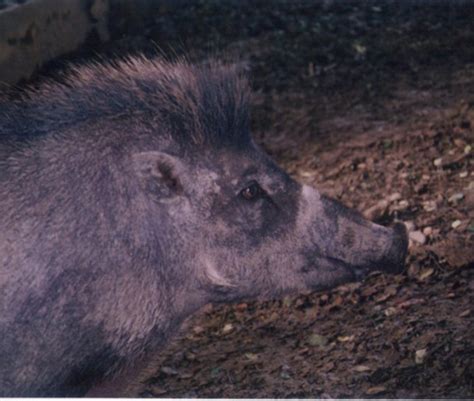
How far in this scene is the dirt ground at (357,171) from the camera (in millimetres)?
2373

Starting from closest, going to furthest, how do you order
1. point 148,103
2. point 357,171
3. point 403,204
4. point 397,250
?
point 148,103
point 397,250
point 403,204
point 357,171

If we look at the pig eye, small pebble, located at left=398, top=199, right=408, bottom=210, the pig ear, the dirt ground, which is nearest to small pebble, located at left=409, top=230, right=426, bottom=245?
the dirt ground

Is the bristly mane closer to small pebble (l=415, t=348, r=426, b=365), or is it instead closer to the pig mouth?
the pig mouth

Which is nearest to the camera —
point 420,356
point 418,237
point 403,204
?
point 420,356

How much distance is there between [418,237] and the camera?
272cm

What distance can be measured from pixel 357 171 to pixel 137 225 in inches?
53.5

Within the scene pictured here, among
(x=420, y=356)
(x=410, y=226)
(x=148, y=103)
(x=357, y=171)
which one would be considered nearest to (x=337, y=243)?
(x=420, y=356)

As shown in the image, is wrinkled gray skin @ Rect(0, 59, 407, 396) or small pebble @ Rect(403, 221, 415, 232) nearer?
wrinkled gray skin @ Rect(0, 59, 407, 396)

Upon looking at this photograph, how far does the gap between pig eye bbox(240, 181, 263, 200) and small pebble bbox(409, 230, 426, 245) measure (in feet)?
2.54

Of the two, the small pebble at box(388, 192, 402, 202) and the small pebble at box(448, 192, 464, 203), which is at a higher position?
the small pebble at box(448, 192, 464, 203)

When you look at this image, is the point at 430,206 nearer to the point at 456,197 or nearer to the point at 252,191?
the point at 456,197

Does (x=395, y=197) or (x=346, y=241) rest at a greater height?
(x=346, y=241)

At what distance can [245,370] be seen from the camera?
2432mm

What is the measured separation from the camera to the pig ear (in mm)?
2006
